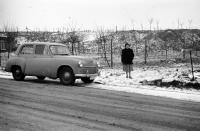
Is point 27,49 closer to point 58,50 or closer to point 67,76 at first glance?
point 58,50

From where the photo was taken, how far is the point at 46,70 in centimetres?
1348

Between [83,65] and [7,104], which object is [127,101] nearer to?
[7,104]

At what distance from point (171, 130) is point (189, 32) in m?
72.5

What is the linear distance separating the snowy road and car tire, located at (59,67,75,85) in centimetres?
286

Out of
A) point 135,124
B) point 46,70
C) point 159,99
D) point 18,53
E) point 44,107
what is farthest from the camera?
point 18,53

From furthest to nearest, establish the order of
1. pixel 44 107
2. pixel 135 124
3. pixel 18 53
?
pixel 18 53 → pixel 44 107 → pixel 135 124

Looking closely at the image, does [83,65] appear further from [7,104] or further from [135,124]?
[135,124]

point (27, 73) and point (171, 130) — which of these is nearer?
point (171, 130)

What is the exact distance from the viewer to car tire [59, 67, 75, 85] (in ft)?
42.1

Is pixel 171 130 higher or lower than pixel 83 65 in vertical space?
lower

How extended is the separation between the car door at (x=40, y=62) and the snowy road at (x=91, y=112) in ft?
11.6

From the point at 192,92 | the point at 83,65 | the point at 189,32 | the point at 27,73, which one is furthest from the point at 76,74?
the point at 189,32

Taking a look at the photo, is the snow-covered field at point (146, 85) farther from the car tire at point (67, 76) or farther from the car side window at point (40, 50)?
the car side window at point (40, 50)

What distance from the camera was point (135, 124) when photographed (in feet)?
19.9
